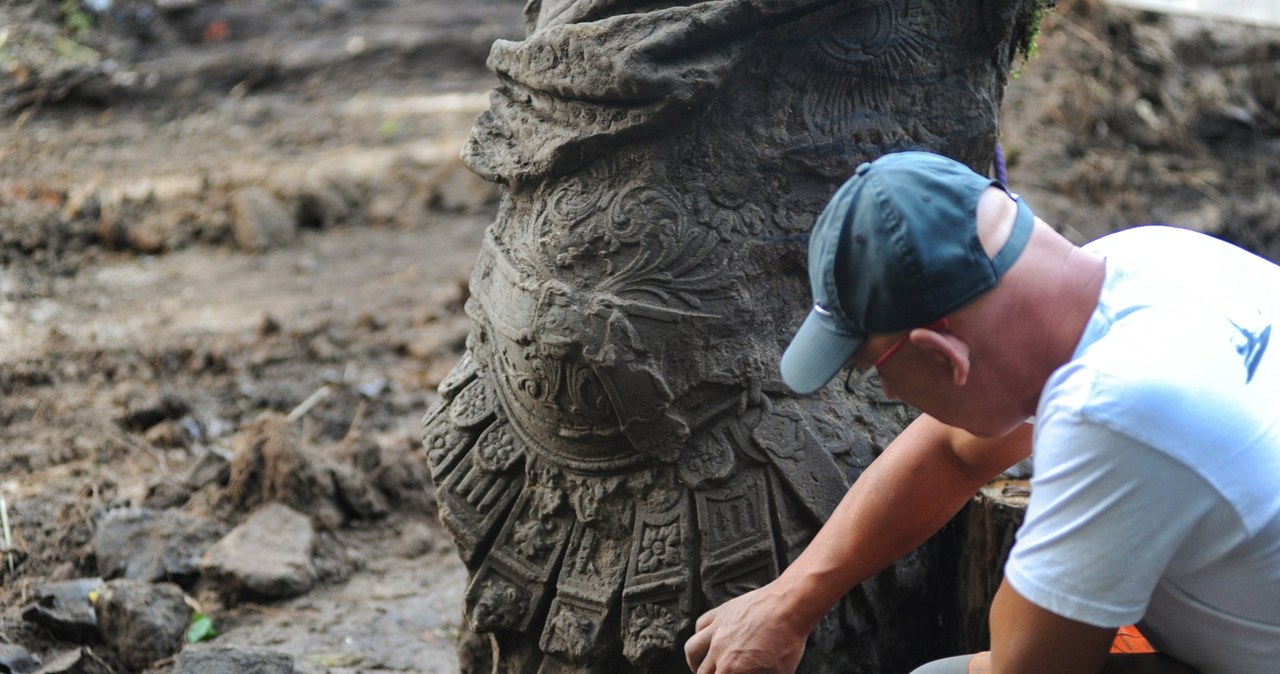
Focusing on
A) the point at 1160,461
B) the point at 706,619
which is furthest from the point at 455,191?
the point at 1160,461

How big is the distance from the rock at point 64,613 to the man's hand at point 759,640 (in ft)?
Result: 5.90

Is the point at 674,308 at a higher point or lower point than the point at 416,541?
higher

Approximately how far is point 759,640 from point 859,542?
244 millimetres

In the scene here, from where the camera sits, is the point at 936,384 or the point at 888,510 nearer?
the point at 936,384

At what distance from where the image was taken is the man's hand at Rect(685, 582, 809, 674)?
2176 mm

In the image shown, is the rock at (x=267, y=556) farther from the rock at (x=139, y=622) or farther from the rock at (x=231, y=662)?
the rock at (x=231, y=662)

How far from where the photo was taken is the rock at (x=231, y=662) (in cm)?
278

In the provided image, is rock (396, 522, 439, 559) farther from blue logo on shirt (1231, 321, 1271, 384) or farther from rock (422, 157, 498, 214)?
rock (422, 157, 498, 214)

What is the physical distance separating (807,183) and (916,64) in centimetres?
34

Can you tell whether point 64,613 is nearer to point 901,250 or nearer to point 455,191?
point 901,250

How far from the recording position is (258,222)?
617 cm

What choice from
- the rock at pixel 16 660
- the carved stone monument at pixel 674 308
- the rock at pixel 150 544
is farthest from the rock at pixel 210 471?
the carved stone monument at pixel 674 308

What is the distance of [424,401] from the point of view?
186 inches

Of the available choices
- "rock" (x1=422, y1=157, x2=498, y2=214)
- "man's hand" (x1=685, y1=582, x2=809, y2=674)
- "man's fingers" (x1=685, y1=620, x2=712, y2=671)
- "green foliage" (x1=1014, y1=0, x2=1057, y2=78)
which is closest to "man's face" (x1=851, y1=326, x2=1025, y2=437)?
"man's hand" (x1=685, y1=582, x2=809, y2=674)
